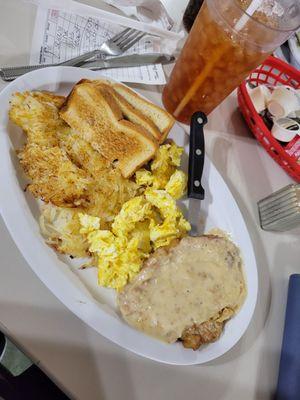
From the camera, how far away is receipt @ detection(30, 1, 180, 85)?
115cm

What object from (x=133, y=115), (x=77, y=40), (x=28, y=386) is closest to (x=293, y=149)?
(x=133, y=115)

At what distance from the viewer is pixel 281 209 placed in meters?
1.14

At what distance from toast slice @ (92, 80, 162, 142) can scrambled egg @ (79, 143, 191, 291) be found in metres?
0.05

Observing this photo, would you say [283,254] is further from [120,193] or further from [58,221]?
[58,221]

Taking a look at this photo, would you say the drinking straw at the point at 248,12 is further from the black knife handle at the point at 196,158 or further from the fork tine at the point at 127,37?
the fork tine at the point at 127,37

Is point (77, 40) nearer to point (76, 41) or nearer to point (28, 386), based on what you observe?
point (76, 41)

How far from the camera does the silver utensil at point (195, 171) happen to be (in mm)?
1021

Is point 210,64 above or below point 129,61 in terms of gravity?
above

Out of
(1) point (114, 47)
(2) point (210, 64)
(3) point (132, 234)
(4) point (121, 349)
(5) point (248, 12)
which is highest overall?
(5) point (248, 12)

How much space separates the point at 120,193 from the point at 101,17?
0.57 metres

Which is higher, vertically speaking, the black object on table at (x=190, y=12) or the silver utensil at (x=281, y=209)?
the black object on table at (x=190, y=12)

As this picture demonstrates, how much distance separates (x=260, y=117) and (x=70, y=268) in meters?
0.81

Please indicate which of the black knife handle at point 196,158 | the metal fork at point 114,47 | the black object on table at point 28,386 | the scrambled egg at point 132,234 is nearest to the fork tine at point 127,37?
the metal fork at point 114,47

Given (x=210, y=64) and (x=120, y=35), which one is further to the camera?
(x=120, y=35)
